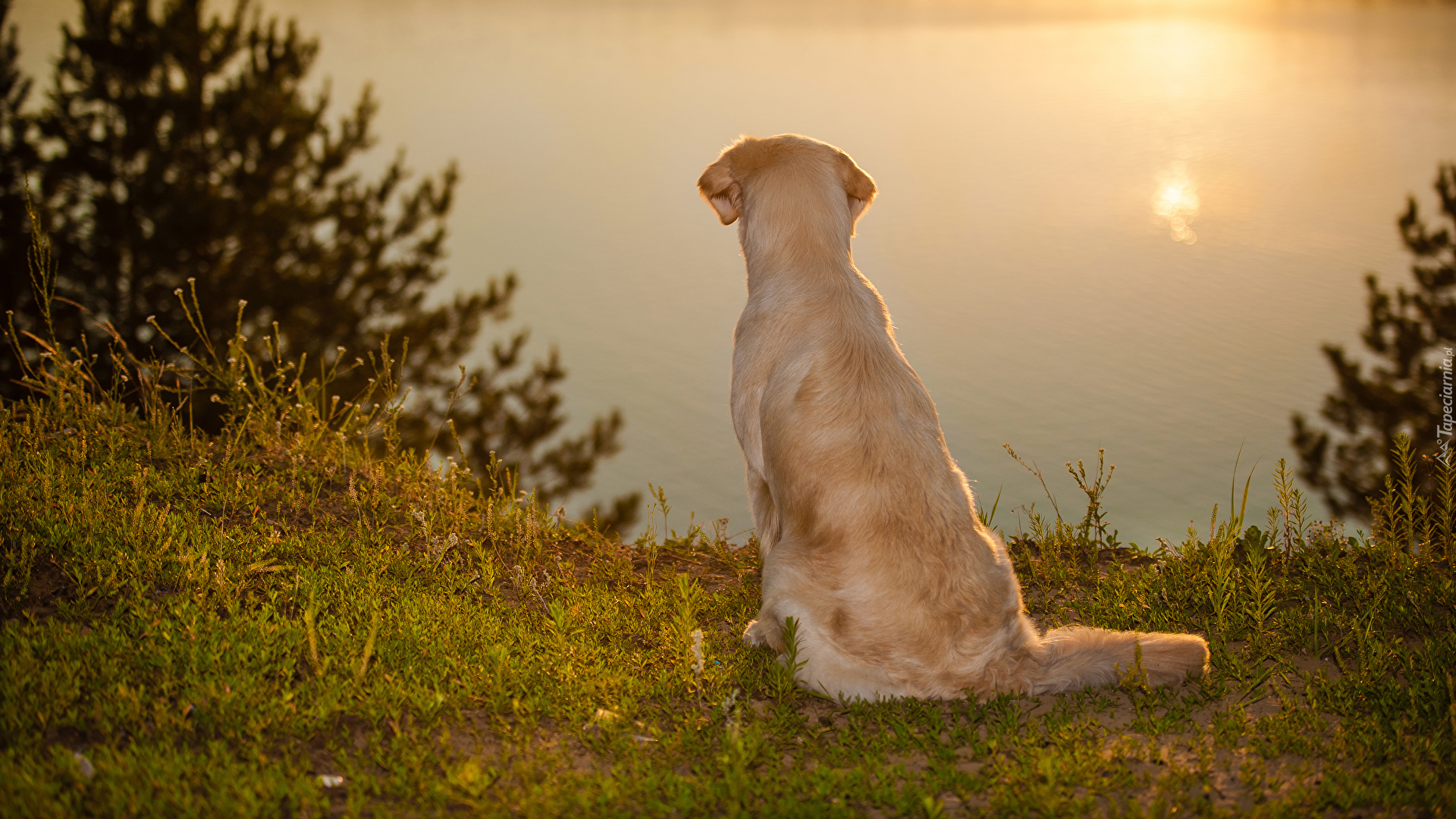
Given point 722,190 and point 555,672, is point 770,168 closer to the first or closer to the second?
point 722,190

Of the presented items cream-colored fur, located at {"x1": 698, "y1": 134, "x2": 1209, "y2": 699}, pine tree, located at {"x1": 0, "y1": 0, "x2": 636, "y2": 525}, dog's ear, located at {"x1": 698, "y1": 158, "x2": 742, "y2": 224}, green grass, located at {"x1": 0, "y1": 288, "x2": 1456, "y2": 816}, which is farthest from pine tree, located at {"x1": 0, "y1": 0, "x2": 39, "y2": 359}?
cream-colored fur, located at {"x1": 698, "y1": 134, "x2": 1209, "y2": 699}

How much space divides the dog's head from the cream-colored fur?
1.83 feet

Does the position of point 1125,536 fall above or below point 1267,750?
above

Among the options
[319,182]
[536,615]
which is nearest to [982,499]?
[536,615]

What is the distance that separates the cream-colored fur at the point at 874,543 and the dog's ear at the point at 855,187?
1.75 ft

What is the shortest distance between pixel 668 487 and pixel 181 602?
5.29 m

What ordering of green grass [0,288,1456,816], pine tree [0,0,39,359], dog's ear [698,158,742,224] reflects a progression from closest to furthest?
green grass [0,288,1456,816], dog's ear [698,158,742,224], pine tree [0,0,39,359]

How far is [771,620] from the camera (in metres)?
3.62

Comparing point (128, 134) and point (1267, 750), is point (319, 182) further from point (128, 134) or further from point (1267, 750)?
point (1267, 750)

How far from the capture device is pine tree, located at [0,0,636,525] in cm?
1305

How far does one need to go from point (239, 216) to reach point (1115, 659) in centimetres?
1360

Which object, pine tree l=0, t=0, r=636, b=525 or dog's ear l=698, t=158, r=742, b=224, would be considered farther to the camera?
pine tree l=0, t=0, r=636, b=525

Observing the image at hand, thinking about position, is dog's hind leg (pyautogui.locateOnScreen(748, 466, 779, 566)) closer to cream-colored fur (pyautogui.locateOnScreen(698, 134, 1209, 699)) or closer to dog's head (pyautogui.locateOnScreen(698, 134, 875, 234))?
cream-colored fur (pyautogui.locateOnScreen(698, 134, 1209, 699))

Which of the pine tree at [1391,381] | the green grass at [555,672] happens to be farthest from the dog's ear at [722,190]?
the pine tree at [1391,381]
